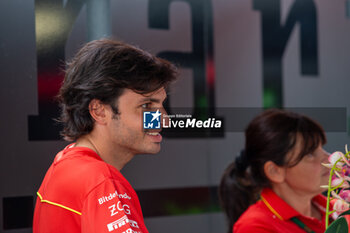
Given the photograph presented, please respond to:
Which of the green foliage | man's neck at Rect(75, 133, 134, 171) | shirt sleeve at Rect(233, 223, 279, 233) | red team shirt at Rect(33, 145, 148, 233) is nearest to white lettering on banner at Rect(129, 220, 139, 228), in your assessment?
red team shirt at Rect(33, 145, 148, 233)

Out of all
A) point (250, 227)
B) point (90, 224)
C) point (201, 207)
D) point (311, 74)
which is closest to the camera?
point (90, 224)

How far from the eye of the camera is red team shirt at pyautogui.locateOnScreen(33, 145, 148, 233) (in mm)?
1072

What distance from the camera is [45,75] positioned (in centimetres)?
187

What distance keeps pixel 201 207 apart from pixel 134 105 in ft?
4.15

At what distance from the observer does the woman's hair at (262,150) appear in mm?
1902

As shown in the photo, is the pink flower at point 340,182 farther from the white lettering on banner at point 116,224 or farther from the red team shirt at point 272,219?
the red team shirt at point 272,219

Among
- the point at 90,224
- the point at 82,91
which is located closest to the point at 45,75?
the point at 82,91

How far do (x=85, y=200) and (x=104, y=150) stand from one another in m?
0.28

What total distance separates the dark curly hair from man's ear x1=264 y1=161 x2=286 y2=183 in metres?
0.72

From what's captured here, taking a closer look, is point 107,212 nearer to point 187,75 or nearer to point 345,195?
point 345,195

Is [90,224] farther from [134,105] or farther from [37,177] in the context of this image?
[37,177]

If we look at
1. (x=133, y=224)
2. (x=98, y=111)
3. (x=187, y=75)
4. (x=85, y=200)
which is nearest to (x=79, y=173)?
(x=85, y=200)

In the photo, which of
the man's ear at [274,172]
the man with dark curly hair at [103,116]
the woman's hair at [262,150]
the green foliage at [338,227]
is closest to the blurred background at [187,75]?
the woman's hair at [262,150]

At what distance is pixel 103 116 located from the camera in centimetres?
139
